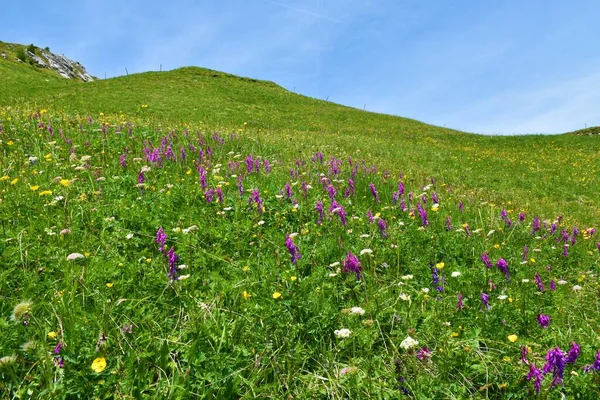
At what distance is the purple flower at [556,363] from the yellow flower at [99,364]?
2.80m

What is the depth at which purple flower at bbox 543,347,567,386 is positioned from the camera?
241 centimetres

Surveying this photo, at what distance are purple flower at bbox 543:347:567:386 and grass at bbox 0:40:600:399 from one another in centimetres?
3

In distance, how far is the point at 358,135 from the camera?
26.6m

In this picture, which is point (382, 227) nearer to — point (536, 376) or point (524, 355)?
point (524, 355)

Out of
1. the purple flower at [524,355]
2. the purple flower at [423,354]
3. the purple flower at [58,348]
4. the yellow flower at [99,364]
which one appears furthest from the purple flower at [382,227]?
the purple flower at [58,348]

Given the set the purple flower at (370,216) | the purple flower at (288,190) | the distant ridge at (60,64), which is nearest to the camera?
the purple flower at (370,216)

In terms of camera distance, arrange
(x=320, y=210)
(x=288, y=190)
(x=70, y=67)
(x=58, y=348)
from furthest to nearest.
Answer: (x=70, y=67) → (x=288, y=190) → (x=320, y=210) → (x=58, y=348)

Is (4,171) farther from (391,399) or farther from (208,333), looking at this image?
(391,399)

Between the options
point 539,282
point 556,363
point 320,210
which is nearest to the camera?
point 556,363

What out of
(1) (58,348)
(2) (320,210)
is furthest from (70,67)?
(1) (58,348)

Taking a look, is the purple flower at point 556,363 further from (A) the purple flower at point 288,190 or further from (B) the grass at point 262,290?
(A) the purple flower at point 288,190

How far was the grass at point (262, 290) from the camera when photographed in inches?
104

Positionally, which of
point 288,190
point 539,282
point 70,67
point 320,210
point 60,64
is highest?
point 70,67

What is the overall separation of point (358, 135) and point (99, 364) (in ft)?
83.1
